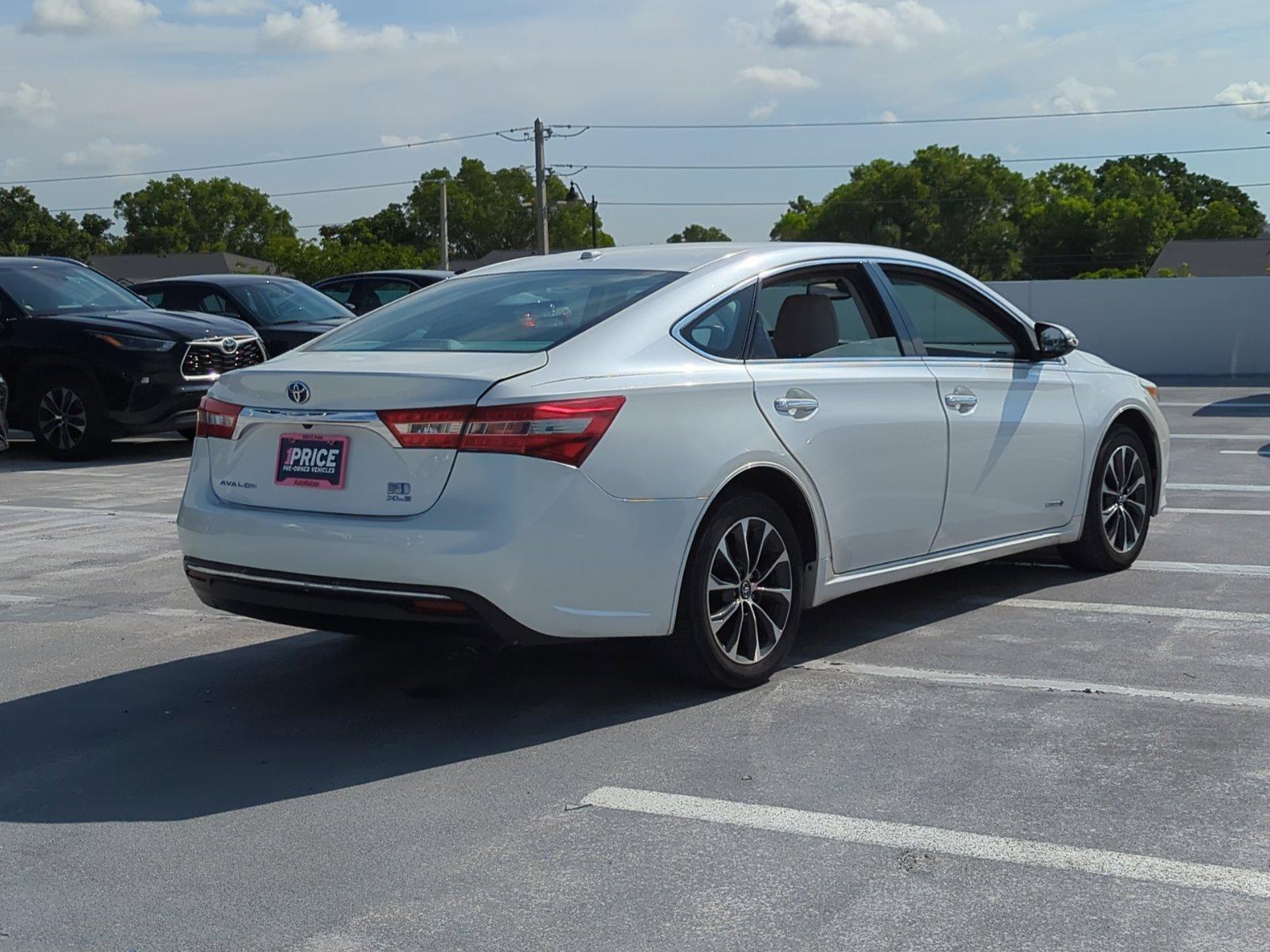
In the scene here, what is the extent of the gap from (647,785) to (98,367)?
10.4 metres

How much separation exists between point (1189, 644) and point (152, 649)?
4.16m

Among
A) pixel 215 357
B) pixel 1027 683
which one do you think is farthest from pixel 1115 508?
pixel 215 357

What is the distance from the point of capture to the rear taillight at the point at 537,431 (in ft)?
15.3

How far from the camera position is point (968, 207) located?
102 meters

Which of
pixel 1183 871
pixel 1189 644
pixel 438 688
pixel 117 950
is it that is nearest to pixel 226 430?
pixel 438 688

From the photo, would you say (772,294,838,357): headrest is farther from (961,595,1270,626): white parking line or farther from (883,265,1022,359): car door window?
(961,595,1270,626): white parking line

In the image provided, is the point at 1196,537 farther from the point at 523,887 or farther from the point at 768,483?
the point at 523,887

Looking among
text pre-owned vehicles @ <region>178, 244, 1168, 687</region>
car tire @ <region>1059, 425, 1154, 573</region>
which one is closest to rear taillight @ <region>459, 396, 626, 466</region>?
text pre-owned vehicles @ <region>178, 244, 1168, 687</region>

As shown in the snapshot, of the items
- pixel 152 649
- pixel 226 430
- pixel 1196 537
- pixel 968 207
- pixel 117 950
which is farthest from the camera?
pixel 968 207

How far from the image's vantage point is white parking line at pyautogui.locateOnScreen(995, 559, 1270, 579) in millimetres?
7508

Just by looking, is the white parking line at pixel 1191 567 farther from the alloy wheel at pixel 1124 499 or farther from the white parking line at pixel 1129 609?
the white parking line at pixel 1129 609

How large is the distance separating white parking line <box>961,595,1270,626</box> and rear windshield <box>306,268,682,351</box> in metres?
2.42

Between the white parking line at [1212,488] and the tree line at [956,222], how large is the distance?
73.3 metres

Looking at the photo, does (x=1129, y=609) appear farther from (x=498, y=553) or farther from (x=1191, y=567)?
(x=498, y=553)
